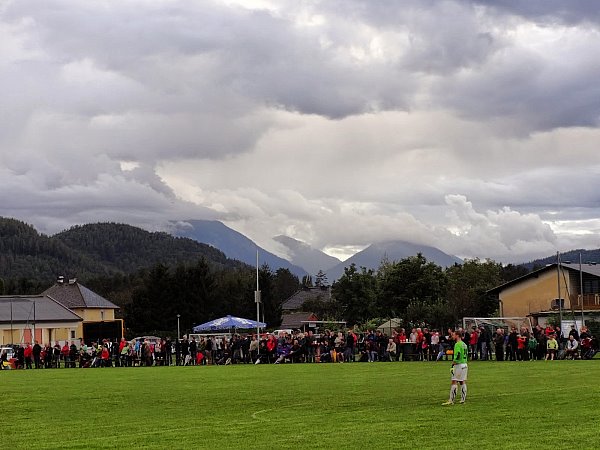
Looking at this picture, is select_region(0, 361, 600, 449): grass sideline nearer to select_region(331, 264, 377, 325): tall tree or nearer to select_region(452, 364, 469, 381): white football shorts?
select_region(452, 364, 469, 381): white football shorts

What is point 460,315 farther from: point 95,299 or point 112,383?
point 112,383

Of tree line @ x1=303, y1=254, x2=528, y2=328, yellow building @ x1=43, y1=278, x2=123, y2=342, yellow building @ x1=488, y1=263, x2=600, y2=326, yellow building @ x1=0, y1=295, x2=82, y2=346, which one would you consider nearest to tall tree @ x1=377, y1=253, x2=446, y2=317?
tree line @ x1=303, y1=254, x2=528, y2=328

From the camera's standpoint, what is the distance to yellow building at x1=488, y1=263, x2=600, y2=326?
71.4 meters

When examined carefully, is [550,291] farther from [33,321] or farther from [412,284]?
[33,321]

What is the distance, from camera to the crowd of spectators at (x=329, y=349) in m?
43.5

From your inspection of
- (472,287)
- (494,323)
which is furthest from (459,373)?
(472,287)

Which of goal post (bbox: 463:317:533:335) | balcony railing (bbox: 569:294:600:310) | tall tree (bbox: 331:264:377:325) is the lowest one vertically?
goal post (bbox: 463:317:533:335)

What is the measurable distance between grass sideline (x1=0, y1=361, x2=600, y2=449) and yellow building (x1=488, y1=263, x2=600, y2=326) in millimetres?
37990

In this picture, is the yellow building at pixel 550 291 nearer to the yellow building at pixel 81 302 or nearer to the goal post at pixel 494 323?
the goal post at pixel 494 323

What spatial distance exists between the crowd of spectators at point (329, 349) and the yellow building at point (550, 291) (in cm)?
2197

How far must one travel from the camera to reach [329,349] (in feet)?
160

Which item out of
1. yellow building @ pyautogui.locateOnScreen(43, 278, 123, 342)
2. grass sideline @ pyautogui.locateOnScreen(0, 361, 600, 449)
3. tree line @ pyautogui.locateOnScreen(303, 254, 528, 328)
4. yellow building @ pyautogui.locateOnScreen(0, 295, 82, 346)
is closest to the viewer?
grass sideline @ pyautogui.locateOnScreen(0, 361, 600, 449)

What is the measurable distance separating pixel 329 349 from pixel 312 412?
92.6 ft

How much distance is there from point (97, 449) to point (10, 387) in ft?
62.7
